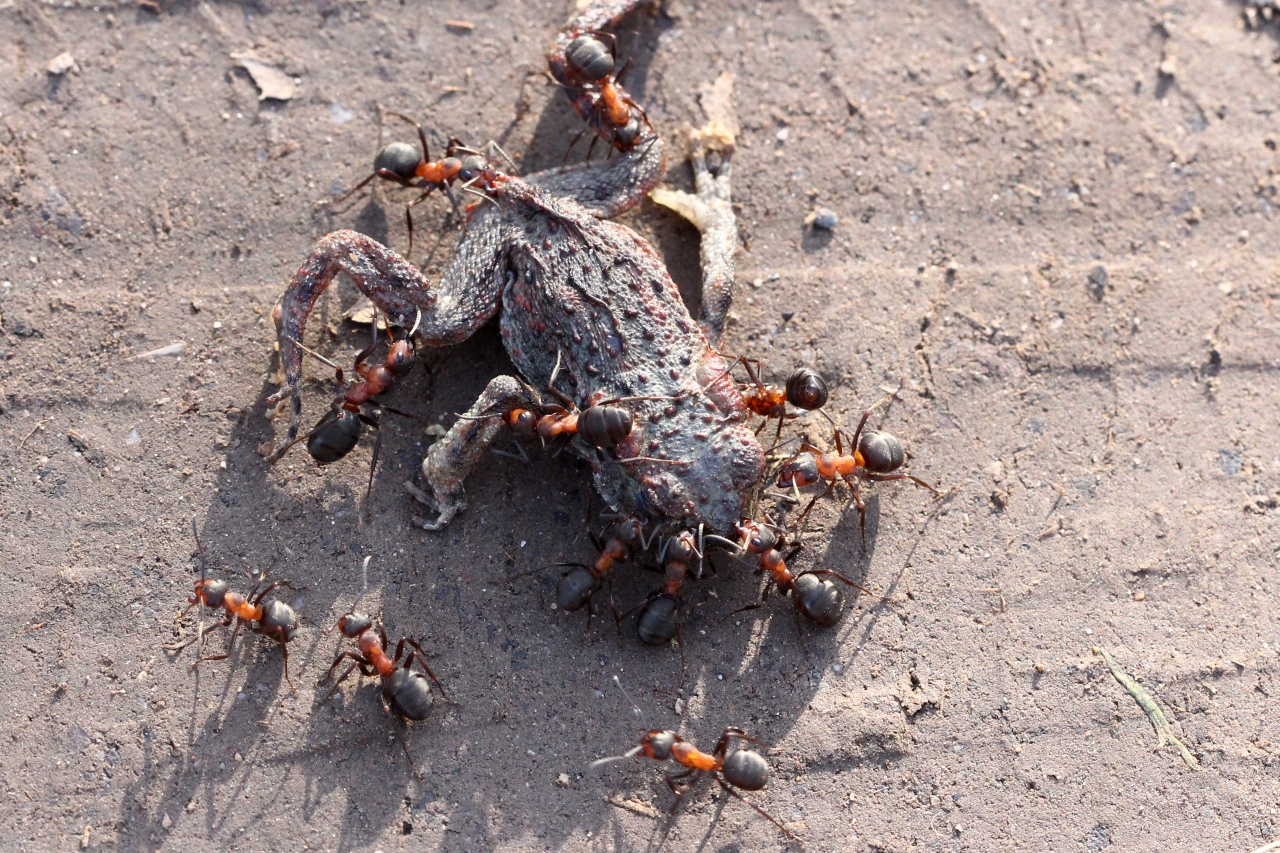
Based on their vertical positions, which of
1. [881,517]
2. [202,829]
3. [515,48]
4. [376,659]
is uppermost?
[515,48]

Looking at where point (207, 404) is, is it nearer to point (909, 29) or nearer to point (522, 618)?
point (522, 618)

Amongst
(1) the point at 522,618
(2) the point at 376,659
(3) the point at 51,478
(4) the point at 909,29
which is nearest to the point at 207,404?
(3) the point at 51,478

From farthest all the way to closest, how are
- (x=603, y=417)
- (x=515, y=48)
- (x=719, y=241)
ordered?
(x=515, y=48) < (x=719, y=241) < (x=603, y=417)

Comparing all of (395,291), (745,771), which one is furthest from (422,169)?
(745,771)

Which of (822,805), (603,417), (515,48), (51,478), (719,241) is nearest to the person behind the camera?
(603,417)

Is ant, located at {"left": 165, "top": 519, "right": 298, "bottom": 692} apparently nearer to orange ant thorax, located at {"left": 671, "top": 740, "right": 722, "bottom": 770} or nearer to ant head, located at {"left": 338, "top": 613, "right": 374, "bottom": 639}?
ant head, located at {"left": 338, "top": 613, "right": 374, "bottom": 639}

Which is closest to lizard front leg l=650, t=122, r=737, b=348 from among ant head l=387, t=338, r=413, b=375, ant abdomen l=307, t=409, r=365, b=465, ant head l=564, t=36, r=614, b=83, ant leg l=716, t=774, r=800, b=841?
ant head l=564, t=36, r=614, b=83

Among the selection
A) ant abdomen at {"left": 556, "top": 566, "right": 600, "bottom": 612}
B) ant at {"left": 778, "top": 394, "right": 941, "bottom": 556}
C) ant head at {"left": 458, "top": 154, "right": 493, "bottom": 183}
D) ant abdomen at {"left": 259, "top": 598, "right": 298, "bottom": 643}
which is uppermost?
ant head at {"left": 458, "top": 154, "right": 493, "bottom": 183}
